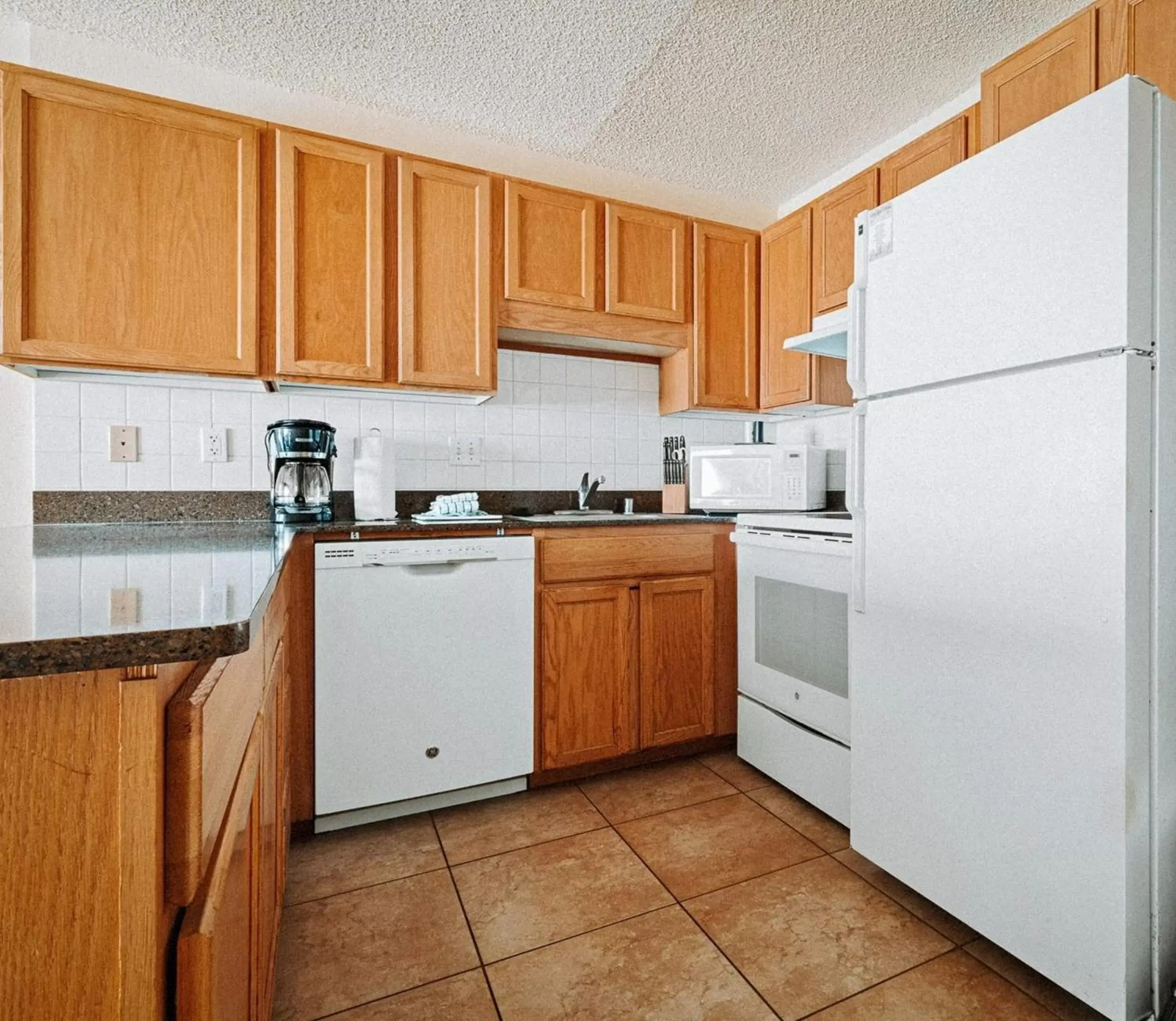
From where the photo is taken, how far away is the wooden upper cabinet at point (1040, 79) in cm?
157

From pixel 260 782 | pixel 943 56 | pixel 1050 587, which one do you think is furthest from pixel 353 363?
pixel 943 56

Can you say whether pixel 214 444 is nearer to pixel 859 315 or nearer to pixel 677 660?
pixel 677 660

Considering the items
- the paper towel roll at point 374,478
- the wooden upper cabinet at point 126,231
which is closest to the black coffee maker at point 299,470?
the paper towel roll at point 374,478

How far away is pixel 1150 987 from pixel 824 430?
210cm

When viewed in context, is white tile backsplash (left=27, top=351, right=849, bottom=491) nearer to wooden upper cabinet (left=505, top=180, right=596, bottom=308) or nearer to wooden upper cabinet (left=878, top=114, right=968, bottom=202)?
wooden upper cabinet (left=505, top=180, right=596, bottom=308)

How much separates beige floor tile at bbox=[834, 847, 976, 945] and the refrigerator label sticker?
1518mm

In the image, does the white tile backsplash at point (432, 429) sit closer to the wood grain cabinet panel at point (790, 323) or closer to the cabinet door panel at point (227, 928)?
the wood grain cabinet panel at point (790, 323)

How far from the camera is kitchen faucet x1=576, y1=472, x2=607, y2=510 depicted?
2.64 m

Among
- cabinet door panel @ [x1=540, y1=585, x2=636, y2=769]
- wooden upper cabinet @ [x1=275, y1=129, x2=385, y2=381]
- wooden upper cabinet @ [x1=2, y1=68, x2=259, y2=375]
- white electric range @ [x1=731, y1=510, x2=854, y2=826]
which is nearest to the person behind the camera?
wooden upper cabinet @ [x1=2, y1=68, x2=259, y2=375]

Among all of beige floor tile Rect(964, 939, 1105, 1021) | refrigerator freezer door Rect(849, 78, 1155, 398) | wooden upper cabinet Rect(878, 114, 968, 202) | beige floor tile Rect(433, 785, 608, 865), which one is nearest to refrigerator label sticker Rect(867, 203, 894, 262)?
refrigerator freezer door Rect(849, 78, 1155, 398)

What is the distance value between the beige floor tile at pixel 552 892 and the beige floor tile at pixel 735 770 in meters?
0.55

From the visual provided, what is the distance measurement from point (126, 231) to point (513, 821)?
79.3 inches

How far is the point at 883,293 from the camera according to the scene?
1.52 metres

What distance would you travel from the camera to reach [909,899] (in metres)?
1.53
